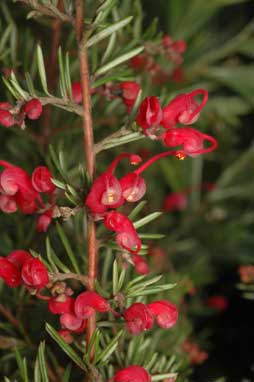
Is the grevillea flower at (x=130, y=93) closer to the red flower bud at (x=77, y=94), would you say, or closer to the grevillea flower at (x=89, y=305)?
the red flower bud at (x=77, y=94)

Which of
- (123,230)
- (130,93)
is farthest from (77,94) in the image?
(123,230)

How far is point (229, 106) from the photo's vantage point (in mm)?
1005

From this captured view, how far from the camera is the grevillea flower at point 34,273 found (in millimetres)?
468

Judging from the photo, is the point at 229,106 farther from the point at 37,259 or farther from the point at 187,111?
the point at 37,259

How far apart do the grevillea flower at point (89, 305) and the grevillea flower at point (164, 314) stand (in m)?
0.05

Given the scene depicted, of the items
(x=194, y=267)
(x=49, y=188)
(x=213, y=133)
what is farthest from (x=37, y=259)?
(x=213, y=133)

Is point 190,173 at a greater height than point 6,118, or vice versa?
point 6,118

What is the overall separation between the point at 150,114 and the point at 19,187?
0.45 feet

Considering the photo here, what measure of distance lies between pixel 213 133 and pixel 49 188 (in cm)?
56

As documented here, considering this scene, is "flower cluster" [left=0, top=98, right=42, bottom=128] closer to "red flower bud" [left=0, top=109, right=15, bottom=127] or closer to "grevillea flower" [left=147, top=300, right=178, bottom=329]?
"red flower bud" [left=0, top=109, right=15, bottom=127]

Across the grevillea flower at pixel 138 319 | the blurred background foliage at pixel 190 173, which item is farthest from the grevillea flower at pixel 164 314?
the blurred background foliage at pixel 190 173

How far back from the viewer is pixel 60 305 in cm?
49

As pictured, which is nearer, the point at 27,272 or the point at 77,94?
the point at 27,272

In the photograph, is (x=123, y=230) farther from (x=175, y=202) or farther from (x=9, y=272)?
(x=175, y=202)
